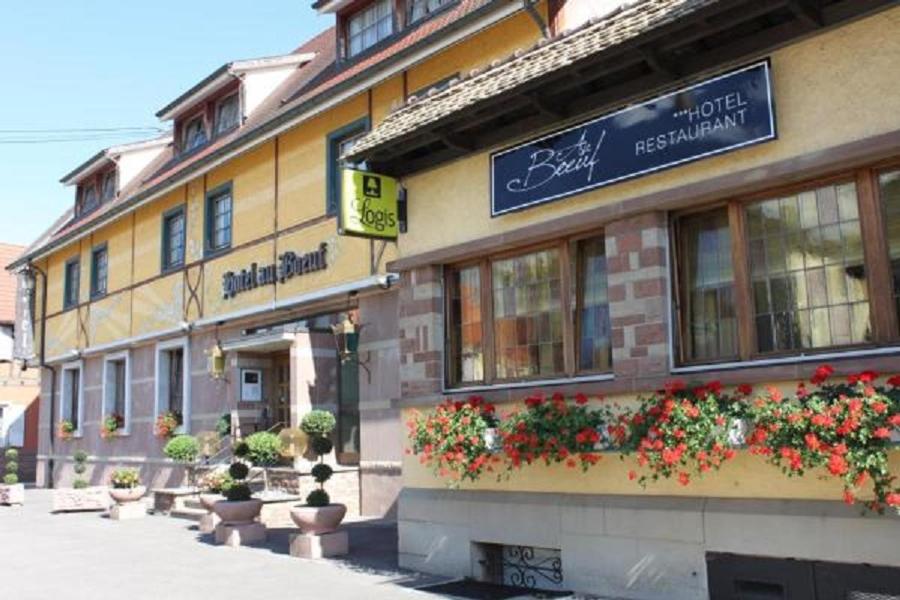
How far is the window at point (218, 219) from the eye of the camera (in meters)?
18.2

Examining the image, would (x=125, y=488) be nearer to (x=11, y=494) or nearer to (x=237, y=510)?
(x=11, y=494)

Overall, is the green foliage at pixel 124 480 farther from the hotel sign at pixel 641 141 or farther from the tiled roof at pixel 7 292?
the tiled roof at pixel 7 292

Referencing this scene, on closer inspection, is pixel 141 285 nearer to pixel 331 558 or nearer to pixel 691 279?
pixel 331 558

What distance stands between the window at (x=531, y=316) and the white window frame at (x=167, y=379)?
35.4 ft

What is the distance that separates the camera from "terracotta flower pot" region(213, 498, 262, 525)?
11984 mm

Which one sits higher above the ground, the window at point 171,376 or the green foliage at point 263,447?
the window at point 171,376

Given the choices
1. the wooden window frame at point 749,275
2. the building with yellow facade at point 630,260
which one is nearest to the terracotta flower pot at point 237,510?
the building with yellow facade at point 630,260

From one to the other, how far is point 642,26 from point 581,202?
1.64 m

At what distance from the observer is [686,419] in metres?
6.66

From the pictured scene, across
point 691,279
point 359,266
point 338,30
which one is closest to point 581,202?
point 691,279

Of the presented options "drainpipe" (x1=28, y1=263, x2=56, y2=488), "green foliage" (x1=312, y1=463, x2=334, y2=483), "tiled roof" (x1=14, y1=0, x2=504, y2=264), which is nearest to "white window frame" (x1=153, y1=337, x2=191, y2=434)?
"tiled roof" (x1=14, y1=0, x2=504, y2=264)

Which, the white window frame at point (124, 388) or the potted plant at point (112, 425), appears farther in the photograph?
the potted plant at point (112, 425)

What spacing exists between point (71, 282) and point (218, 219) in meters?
8.86

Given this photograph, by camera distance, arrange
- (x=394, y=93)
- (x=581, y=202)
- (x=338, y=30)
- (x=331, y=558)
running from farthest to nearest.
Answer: (x=338, y=30), (x=394, y=93), (x=331, y=558), (x=581, y=202)
